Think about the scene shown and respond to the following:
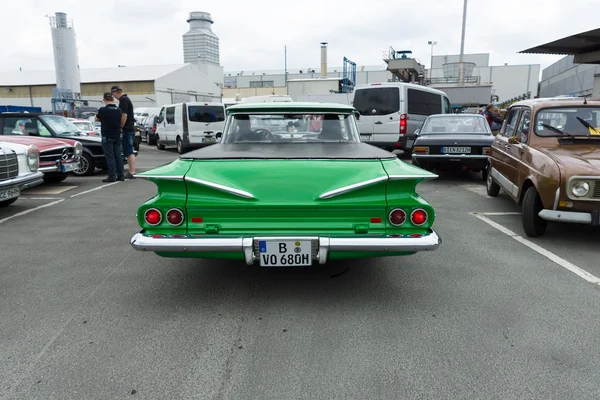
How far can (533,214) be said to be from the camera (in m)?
5.20

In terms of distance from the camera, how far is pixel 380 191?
325 cm

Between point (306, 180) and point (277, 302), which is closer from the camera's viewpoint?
point (306, 180)

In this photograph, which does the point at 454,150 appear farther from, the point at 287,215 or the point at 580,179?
the point at 287,215

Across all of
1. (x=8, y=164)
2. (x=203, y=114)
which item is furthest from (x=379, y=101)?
(x=8, y=164)

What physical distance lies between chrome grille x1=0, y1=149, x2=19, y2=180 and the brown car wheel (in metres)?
7.06

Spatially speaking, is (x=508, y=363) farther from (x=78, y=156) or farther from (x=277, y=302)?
(x=78, y=156)

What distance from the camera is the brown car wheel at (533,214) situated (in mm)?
5184

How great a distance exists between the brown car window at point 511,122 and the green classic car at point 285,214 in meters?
4.43

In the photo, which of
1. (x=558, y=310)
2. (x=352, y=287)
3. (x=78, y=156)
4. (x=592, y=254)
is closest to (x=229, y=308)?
(x=352, y=287)

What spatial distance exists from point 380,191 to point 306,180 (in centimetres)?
55

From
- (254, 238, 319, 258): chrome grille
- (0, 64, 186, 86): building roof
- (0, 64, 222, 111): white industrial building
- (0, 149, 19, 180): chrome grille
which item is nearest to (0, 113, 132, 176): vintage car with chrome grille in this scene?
(0, 149, 19, 180): chrome grille

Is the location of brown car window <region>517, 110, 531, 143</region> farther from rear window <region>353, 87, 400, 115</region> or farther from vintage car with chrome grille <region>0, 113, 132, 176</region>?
vintage car with chrome grille <region>0, 113, 132, 176</region>

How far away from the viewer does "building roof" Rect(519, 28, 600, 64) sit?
12.2 m

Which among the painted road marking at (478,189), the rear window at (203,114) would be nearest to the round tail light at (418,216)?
the painted road marking at (478,189)
